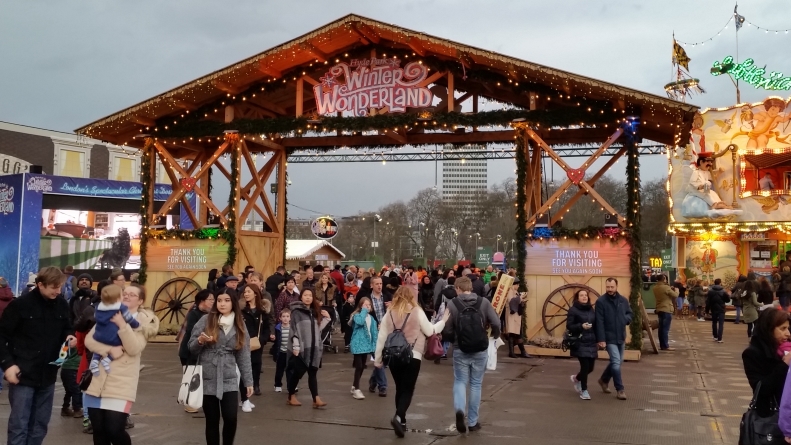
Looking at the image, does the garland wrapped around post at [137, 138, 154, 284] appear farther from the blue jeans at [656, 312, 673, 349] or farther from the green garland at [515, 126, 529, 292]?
the blue jeans at [656, 312, 673, 349]

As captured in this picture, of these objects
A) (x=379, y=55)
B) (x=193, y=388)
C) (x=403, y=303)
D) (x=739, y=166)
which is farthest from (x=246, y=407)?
(x=739, y=166)

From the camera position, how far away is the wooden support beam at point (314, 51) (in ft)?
48.6

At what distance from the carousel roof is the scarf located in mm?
9193

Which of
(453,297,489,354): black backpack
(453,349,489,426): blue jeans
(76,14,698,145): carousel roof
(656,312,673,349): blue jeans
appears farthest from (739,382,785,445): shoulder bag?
(656,312,673,349): blue jeans

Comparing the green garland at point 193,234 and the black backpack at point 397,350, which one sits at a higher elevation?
the green garland at point 193,234

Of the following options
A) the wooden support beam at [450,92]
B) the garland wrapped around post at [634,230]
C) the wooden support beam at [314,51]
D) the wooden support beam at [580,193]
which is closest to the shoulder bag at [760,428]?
the garland wrapped around post at [634,230]

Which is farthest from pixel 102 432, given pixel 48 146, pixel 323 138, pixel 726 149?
pixel 48 146

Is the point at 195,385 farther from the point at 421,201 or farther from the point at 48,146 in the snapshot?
the point at 421,201

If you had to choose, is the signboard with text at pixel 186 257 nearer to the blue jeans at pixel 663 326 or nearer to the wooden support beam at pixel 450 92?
the wooden support beam at pixel 450 92

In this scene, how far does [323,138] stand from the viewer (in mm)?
17609

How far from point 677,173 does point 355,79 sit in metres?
18.3

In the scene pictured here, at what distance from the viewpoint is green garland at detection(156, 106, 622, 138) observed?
14.1 meters

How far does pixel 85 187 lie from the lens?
29.2m

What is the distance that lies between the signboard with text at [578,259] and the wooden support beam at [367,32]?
17.3ft
